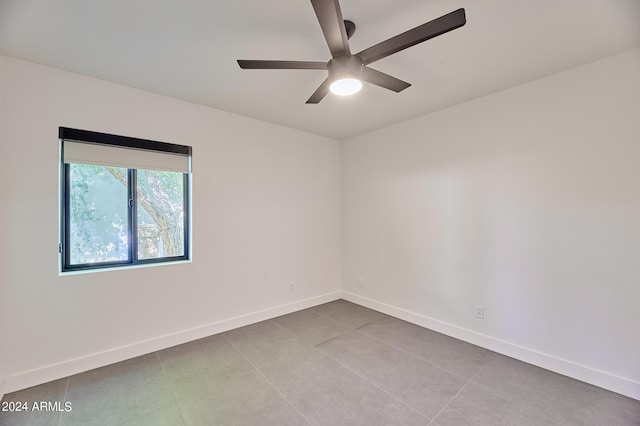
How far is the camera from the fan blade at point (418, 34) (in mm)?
1266

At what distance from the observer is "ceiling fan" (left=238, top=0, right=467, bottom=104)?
1.28m

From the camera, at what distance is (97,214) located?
8.36ft

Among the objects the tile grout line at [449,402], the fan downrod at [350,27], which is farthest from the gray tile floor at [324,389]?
the fan downrod at [350,27]

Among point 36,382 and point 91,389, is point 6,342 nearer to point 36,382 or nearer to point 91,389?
point 36,382

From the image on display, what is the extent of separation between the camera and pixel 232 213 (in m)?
3.24

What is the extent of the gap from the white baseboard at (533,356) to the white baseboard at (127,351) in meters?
1.62

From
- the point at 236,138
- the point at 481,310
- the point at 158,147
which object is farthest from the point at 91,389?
the point at 481,310

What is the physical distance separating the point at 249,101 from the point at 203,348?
8.48ft

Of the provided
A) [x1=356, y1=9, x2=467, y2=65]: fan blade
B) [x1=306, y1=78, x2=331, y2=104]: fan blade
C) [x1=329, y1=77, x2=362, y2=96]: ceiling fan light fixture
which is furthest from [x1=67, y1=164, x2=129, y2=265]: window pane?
[x1=356, y1=9, x2=467, y2=65]: fan blade

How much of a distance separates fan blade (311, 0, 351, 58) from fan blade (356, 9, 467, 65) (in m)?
0.14

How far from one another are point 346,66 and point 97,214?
2.58 meters

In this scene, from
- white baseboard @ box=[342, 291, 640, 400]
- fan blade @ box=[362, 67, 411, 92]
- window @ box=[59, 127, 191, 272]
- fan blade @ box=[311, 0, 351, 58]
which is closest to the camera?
fan blade @ box=[311, 0, 351, 58]

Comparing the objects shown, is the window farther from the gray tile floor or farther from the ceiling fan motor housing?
the ceiling fan motor housing

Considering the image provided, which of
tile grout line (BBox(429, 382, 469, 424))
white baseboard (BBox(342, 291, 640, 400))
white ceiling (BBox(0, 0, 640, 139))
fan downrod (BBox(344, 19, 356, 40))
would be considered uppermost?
white ceiling (BBox(0, 0, 640, 139))
